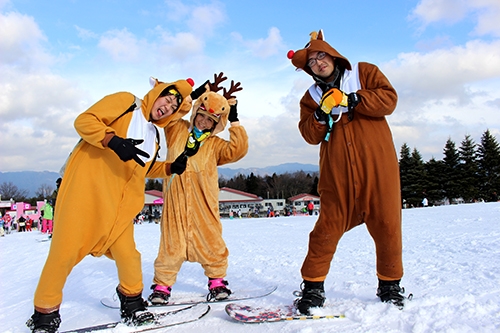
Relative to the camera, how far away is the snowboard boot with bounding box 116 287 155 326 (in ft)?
8.24

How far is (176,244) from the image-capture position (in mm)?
3318

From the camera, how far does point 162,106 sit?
2.76 metres

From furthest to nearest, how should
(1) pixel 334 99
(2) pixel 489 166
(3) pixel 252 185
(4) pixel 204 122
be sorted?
(3) pixel 252 185 < (2) pixel 489 166 < (4) pixel 204 122 < (1) pixel 334 99

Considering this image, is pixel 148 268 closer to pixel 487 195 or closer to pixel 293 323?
pixel 293 323

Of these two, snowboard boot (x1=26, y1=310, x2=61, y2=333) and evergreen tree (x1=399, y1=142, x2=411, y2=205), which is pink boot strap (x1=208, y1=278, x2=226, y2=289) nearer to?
snowboard boot (x1=26, y1=310, x2=61, y2=333)

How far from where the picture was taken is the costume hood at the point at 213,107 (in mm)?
3391

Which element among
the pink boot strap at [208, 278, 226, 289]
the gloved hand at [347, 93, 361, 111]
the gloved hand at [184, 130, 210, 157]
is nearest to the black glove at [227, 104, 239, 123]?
the gloved hand at [184, 130, 210, 157]

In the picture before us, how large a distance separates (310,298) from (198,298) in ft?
4.01

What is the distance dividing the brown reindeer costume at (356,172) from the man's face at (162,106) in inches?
39.7

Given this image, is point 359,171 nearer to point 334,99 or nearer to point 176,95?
point 334,99

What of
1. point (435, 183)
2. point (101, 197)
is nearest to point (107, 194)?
point (101, 197)

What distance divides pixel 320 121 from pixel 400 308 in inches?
54.2

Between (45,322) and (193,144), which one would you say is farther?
(193,144)

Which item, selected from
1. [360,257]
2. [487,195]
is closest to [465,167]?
[487,195]
